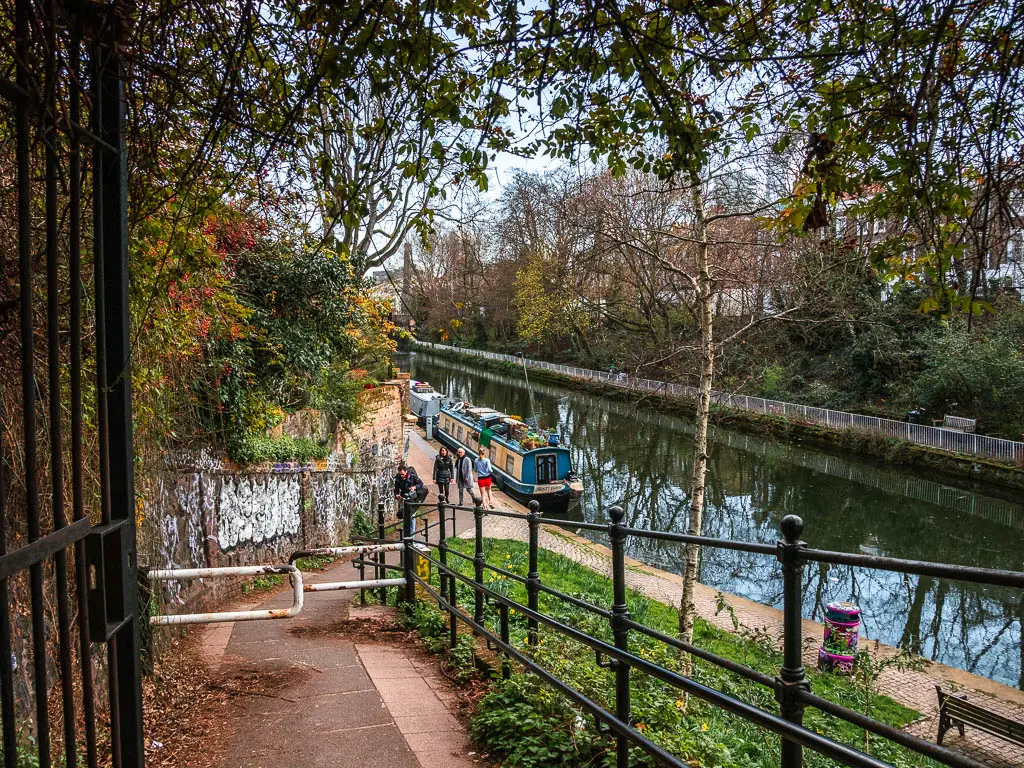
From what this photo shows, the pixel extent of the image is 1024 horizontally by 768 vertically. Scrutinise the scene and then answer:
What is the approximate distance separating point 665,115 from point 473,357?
54.3m

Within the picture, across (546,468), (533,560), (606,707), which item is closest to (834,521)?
(546,468)

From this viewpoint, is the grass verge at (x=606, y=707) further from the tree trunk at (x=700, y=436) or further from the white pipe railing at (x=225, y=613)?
the white pipe railing at (x=225, y=613)

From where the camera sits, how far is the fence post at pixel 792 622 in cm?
164

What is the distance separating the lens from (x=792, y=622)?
5.52 feet

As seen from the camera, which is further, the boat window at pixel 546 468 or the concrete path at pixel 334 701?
the boat window at pixel 546 468

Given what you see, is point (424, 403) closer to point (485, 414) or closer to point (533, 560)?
point (485, 414)

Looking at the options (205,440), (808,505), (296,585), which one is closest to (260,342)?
(205,440)

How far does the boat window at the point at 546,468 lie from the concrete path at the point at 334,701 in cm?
1328

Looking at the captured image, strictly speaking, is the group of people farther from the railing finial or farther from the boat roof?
the railing finial

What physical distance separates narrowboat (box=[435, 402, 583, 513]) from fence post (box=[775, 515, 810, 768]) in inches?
680

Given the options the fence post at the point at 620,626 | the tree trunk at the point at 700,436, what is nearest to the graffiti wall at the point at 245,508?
the fence post at the point at 620,626

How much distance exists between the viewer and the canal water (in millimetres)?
11328

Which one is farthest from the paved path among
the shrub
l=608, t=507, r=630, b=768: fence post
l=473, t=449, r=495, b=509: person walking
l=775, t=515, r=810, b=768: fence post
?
the shrub

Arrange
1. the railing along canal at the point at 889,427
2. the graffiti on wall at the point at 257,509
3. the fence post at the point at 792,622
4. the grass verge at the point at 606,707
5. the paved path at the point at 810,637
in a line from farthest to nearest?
1. the railing along canal at the point at 889,427
2. the graffiti on wall at the point at 257,509
3. the paved path at the point at 810,637
4. the grass verge at the point at 606,707
5. the fence post at the point at 792,622
